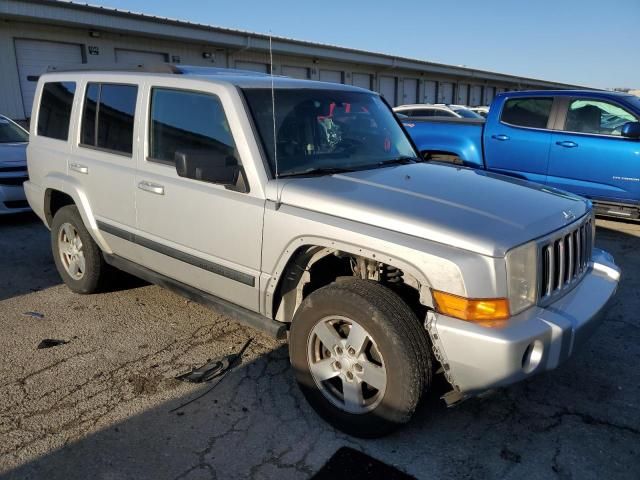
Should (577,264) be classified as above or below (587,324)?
above

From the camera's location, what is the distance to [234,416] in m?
3.00

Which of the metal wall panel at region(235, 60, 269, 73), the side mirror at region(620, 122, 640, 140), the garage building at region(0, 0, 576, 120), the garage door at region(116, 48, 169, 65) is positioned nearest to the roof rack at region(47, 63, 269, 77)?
the garage building at region(0, 0, 576, 120)

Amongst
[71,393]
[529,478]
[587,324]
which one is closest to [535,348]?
[587,324]

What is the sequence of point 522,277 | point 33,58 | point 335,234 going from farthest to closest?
1. point 33,58
2. point 335,234
3. point 522,277

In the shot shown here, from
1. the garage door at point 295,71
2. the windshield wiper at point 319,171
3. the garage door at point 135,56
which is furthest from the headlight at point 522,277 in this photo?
the garage door at point 295,71

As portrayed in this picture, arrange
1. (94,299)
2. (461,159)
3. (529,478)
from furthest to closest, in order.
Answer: (461,159)
(94,299)
(529,478)

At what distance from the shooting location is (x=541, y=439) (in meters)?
2.81

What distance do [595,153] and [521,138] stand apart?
3.17ft

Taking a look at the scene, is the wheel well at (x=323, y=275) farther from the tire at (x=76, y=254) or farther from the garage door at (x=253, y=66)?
the garage door at (x=253, y=66)

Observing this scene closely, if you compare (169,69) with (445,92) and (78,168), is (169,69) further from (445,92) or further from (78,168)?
(445,92)

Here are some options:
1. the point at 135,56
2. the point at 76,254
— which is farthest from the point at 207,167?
the point at 135,56

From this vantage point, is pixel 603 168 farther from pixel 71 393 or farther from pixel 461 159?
pixel 71 393

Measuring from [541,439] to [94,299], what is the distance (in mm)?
3750

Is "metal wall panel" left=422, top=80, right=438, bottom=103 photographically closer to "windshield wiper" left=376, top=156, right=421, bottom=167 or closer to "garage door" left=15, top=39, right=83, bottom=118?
"garage door" left=15, top=39, right=83, bottom=118
